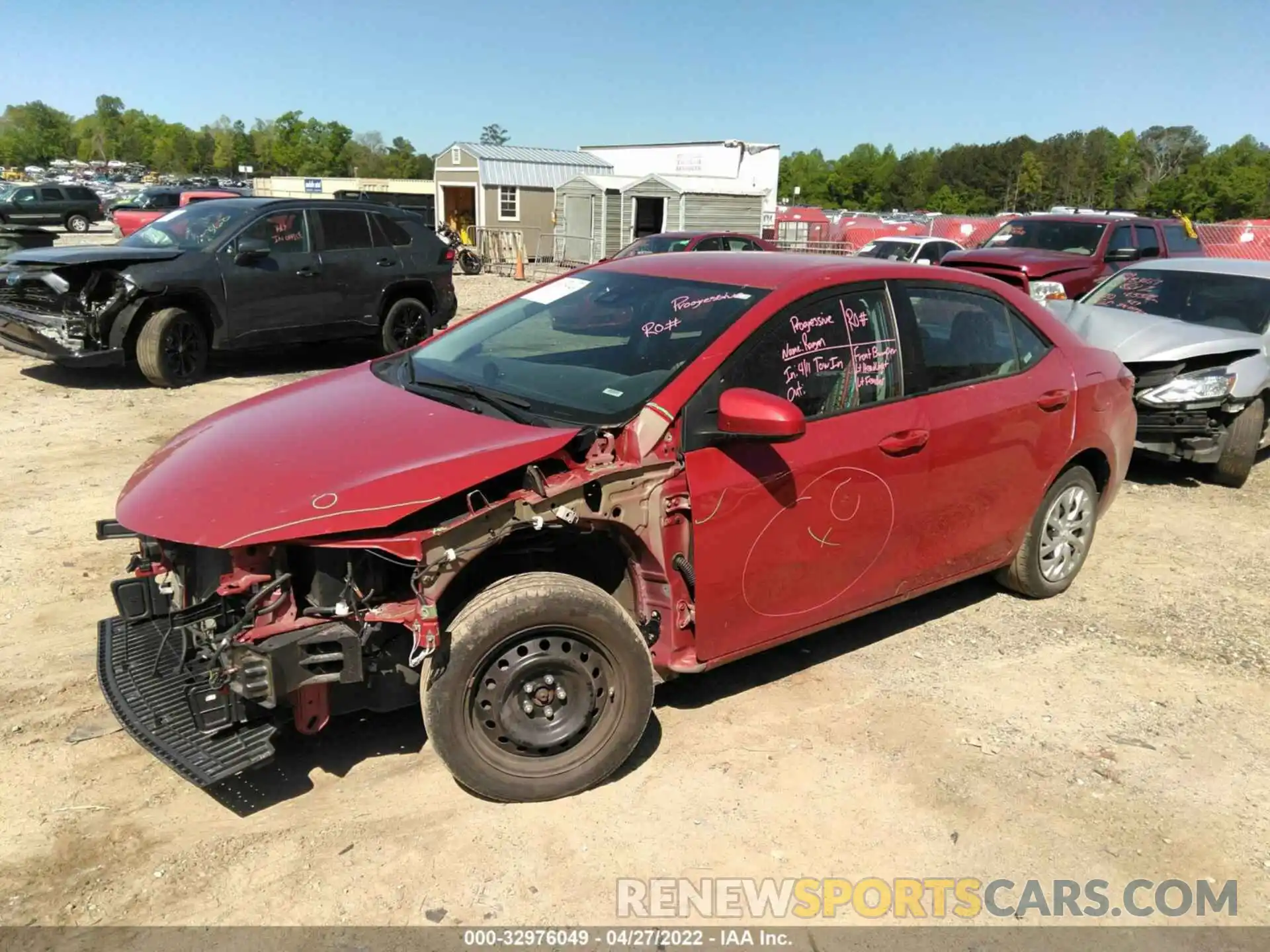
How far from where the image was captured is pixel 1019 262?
40.5 ft

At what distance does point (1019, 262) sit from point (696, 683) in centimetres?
1024

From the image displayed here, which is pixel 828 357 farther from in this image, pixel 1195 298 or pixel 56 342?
pixel 56 342

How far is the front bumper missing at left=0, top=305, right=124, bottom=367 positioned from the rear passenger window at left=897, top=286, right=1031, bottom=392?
7887 millimetres

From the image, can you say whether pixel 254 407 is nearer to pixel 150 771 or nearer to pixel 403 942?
pixel 150 771

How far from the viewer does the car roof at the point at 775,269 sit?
3889 mm

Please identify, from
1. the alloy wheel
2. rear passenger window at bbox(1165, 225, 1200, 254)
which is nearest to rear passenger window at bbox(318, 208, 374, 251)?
the alloy wheel

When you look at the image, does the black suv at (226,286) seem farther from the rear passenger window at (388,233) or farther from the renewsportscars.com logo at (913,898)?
the renewsportscars.com logo at (913,898)

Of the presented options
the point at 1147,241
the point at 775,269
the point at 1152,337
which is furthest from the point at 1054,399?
the point at 1147,241

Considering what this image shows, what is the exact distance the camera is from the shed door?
30.6m

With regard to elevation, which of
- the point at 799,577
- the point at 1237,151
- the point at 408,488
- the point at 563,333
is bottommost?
the point at 799,577

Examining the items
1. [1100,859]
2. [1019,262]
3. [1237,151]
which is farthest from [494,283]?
[1237,151]

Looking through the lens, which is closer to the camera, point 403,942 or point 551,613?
point 403,942

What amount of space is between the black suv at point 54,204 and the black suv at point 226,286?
2742cm

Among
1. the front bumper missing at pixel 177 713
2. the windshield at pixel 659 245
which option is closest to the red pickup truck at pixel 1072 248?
the windshield at pixel 659 245
